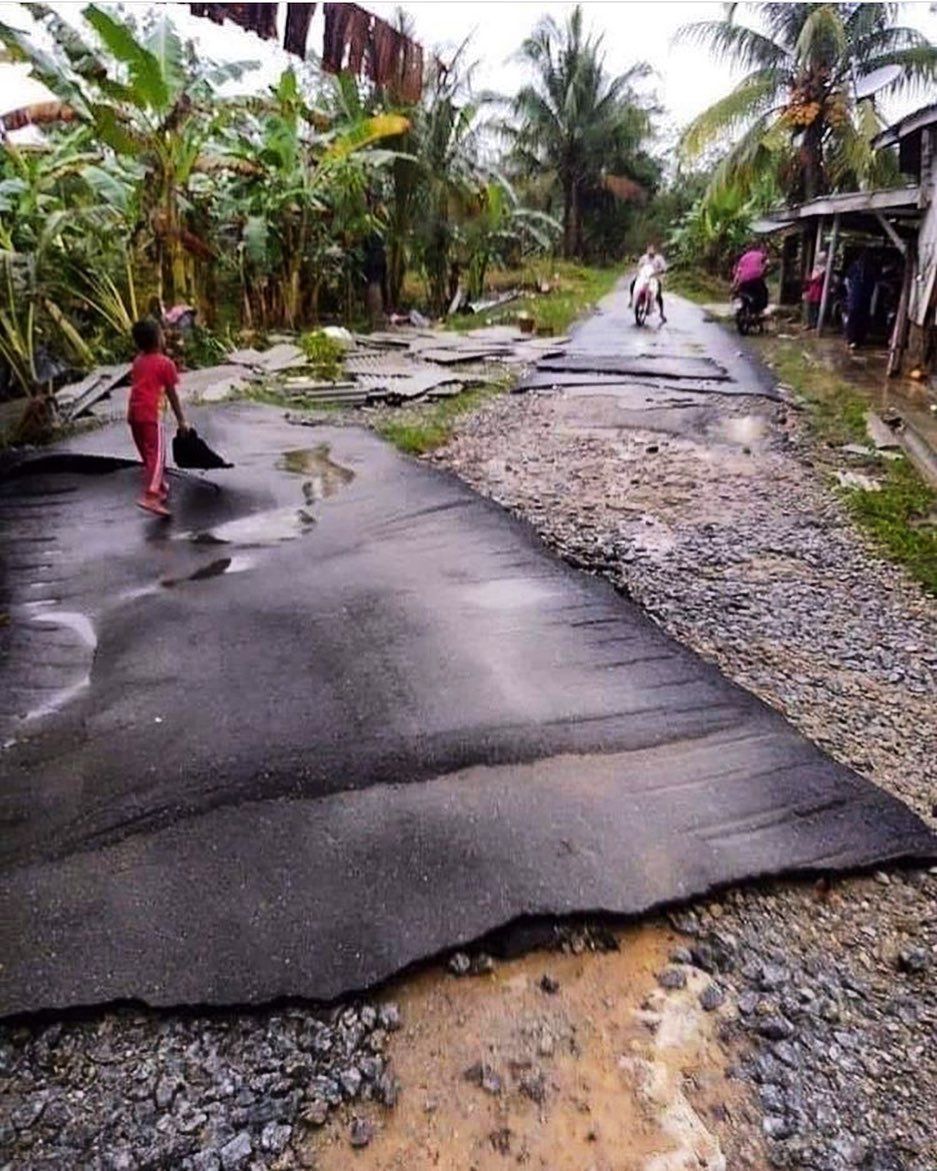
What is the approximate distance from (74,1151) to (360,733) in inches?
58.0

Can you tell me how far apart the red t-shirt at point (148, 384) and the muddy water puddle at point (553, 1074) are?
4154 mm

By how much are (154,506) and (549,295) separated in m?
17.5

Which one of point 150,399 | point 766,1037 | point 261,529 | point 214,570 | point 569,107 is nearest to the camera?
point 766,1037

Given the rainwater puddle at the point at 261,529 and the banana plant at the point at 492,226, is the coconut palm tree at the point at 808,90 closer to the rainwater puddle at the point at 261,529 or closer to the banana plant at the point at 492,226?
the banana plant at the point at 492,226

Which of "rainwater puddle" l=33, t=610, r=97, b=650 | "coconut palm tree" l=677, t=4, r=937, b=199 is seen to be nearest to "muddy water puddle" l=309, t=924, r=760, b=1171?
"rainwater puddle" l=33, t=610, r=97, b=650

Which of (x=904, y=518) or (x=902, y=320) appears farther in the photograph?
(x=902, y=320)

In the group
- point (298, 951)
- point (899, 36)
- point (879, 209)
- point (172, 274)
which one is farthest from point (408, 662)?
point (899, 36)

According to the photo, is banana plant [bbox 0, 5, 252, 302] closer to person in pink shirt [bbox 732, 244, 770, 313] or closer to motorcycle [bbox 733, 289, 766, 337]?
person in pink shirt [bbox 732, 244, 770, 313]

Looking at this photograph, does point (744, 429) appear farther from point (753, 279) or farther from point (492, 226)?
point (492, 226)

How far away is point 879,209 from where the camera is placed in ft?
33.8

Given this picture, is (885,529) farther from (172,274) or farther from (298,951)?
(172,274)

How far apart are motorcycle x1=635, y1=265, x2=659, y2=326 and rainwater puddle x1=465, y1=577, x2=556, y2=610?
40.9 feet

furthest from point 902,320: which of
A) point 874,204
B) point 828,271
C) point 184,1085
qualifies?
point 184,1085

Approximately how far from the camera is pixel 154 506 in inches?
205
